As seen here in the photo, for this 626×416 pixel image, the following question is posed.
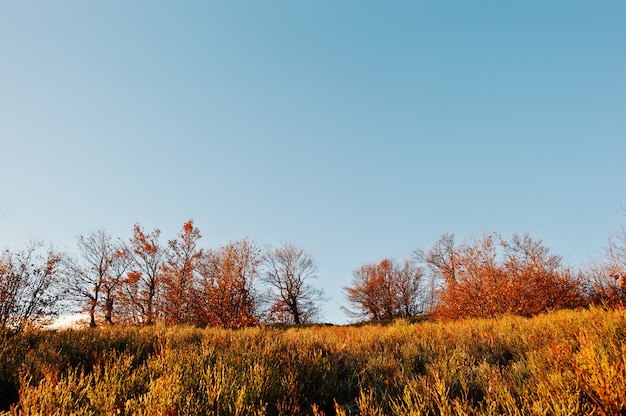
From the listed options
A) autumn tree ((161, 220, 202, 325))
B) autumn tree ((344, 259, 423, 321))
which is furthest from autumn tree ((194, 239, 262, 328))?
autumn tree ((344, 259, 423, 321))

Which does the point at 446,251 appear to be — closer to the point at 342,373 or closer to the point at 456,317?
the point at 456,317

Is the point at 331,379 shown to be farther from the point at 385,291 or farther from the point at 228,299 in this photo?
the point at 385,291

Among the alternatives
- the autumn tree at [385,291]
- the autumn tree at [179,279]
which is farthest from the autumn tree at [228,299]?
the autumn tree at [385,291]

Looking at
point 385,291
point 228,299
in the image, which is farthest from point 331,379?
point 385,291

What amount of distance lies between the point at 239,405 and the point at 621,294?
2063cm

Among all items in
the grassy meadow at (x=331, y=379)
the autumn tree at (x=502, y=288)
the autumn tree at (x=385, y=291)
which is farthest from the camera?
the autumn tree at (x=385, y=291)

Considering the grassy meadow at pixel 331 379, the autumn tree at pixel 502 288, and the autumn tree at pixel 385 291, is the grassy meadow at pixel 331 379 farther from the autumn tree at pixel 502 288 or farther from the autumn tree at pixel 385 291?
the autumn tree at pixel 385 291

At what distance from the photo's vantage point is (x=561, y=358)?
12.3ft

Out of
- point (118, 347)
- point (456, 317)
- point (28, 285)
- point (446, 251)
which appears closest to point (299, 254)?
point (446, 251)

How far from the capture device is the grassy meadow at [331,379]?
9.64 feet

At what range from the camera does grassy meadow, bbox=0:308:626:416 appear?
2939 mm

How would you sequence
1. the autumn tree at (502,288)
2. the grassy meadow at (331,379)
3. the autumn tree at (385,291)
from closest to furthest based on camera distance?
the grassy meadow at (331,379) < the autumn tree at (502,288) < the autumn tree at (385,291)

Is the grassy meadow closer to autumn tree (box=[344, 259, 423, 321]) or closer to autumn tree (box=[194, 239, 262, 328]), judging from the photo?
autumn tree (box=[194, 239, 262, 328])

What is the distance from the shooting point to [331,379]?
14.9 feet
